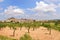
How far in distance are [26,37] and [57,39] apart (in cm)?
2459

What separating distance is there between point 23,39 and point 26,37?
2.99ft

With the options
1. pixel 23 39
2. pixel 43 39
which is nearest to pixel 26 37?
pixel 23 39

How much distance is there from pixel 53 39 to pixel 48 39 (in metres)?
1.63

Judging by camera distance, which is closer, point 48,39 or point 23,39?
point 23,39

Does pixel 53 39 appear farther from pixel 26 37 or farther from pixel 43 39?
pixel 26 37

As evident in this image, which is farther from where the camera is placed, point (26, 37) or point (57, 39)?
point (57, 39)

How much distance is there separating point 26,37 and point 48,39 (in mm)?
23107

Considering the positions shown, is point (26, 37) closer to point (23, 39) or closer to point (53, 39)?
point (23, 39)

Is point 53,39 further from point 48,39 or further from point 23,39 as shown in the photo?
point 23,39

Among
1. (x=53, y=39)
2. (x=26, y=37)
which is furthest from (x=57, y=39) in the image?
(x=26, y=37)

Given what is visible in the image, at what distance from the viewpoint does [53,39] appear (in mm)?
57500

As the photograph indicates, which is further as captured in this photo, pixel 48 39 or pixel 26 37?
pixel 48 39

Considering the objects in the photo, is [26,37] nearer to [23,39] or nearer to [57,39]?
[23,39]

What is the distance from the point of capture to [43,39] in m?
57.1
